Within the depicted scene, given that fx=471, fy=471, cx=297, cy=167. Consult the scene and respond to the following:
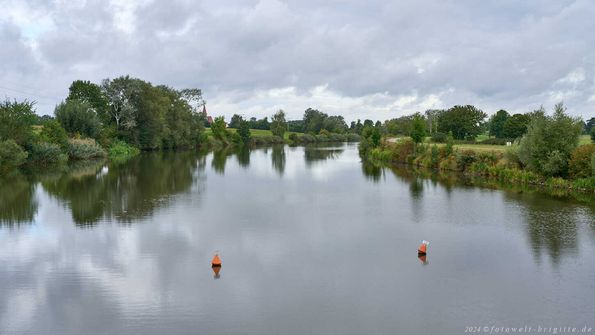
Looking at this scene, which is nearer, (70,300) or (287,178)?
(70,300)

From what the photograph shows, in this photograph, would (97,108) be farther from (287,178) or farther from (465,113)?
(465,113)

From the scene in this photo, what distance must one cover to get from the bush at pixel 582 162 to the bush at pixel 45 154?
47.5 m

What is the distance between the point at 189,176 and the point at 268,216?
20222 mm

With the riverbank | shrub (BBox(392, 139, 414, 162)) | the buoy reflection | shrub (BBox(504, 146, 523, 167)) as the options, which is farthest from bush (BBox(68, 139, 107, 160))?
the buoy reflection

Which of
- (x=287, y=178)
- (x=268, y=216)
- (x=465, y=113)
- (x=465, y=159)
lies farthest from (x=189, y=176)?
(x=465, y=113)

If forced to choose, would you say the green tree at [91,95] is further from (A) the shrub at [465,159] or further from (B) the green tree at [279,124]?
(B) the green tree at [279,124]

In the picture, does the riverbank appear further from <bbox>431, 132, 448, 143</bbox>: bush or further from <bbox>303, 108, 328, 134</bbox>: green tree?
<bbox>303, 108, 328, 134</bbox>: green tree

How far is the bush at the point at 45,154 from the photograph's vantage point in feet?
155

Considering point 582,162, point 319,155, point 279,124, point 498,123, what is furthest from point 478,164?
point 279,124

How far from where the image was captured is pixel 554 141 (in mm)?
35688

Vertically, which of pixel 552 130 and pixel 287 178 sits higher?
pixel 552 130

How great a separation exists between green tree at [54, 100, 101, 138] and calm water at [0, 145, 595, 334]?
33.3m

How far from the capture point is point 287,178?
41.4 metres

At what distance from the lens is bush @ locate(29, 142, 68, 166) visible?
47362mm
